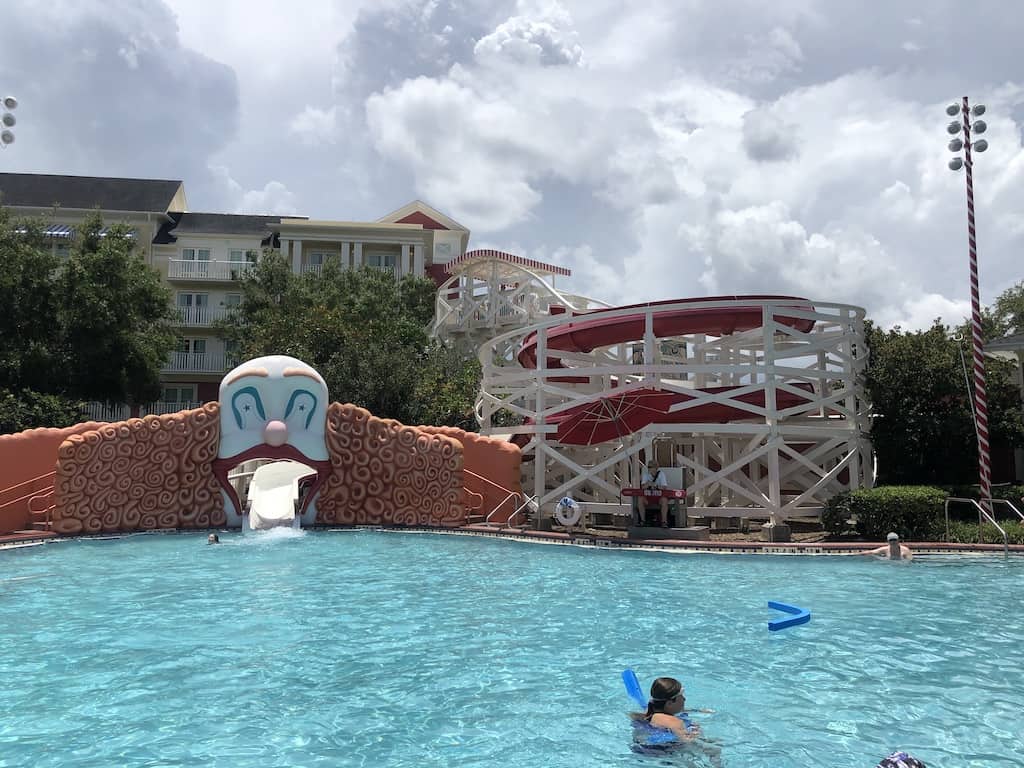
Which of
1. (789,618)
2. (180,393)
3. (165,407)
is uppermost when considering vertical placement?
(180,393)

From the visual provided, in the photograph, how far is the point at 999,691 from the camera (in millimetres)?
6188

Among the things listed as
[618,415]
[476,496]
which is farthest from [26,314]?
[618,415]

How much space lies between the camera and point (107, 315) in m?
25.5

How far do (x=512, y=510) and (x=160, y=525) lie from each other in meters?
8.07

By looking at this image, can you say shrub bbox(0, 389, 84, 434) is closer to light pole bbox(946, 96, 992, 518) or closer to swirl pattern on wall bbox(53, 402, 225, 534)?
swirl pattern on wall bbox(53, 402, 225, 534)

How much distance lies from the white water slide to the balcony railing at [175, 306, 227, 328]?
18266 millimetres

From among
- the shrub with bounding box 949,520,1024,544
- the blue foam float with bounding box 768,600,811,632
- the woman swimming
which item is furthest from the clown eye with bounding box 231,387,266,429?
the shrub with bounding box 949,520,1024,544

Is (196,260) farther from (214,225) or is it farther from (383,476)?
(383,476)

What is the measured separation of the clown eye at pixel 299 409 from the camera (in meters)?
17.3

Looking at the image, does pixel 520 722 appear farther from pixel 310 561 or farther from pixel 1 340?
pixel 1 340

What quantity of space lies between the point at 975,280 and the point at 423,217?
34.8 m

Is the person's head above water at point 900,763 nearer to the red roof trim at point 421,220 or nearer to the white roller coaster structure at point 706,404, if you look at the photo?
the white roller coaster structure at point 706,404

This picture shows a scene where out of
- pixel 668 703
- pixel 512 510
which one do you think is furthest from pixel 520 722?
pixel 512 510

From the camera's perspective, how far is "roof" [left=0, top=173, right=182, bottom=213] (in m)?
37.7
